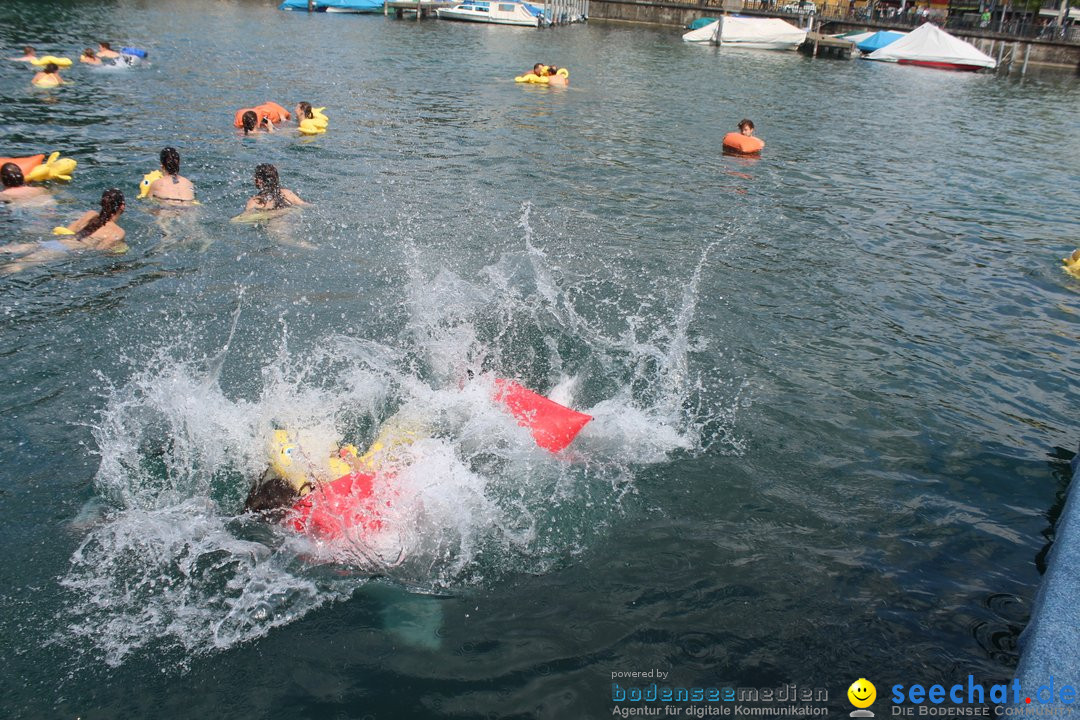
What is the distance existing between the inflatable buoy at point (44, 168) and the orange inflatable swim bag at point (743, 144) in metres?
12.4

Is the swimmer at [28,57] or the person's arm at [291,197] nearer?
the person's arm at [291,197]

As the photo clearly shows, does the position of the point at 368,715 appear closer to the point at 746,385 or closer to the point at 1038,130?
the point at 746,385

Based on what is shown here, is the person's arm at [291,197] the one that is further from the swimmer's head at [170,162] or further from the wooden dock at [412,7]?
the wooden dock at [412,7]

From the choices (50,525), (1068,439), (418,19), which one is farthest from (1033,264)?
(418,19)

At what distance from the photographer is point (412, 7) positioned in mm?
45375

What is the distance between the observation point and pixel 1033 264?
438 inches

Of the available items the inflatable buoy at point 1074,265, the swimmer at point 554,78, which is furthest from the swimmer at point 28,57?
the inflatable buoy at point 1074,265

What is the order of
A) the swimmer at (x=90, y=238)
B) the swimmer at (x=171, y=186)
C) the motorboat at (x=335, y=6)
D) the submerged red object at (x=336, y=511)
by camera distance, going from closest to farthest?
the submerged red object at (x=336, y=511), the swimmer at (x=90, y=238), the swimmer at (x=171, y=186), the motorboat at (x=335, y=6)

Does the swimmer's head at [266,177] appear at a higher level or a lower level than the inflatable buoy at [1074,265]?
higher

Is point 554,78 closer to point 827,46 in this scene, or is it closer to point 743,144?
point 743,144

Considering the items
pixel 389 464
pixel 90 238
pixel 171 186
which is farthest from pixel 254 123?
pixel 389 464

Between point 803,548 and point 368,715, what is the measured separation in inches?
125

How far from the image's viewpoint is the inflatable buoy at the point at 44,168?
11398mm

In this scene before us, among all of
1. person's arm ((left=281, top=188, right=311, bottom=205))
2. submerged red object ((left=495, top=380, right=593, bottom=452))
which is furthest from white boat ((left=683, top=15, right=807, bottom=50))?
submerged red object ((left=495, top=380, right=593, bottom=452))
